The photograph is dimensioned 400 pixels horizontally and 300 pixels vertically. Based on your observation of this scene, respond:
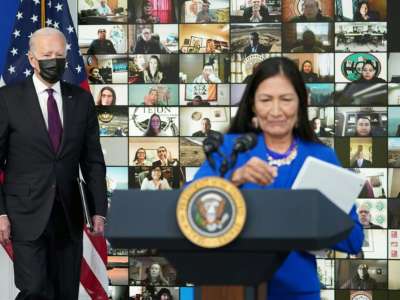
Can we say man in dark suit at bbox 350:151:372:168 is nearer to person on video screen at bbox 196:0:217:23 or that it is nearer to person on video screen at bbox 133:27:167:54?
person on video screen at bbox 196:0:217:23

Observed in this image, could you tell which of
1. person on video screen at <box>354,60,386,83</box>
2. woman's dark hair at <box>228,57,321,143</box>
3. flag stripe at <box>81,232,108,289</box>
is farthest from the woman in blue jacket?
flag stripe at <box>81,232,108,289</box>

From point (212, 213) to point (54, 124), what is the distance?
8.20 ft

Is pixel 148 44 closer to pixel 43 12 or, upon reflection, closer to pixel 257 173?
pixel 43 12

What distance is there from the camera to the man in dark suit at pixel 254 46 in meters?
5.66

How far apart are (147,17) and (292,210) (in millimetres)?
3585

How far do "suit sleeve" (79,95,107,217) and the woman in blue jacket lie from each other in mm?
2036

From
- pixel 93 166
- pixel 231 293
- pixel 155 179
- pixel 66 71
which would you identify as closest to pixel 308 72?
pixel 155 179

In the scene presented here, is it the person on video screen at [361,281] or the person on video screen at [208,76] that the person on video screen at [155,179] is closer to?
the person on video screen at [208,76]

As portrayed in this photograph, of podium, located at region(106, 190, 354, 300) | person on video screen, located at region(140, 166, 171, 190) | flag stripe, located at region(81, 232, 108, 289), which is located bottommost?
flag stripe, located at region(81, 232, 108, 289)

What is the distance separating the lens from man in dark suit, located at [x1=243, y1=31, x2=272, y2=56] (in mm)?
5656

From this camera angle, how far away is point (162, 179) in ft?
19.0

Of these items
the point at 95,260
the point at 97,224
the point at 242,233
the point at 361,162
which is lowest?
the point at 95,260

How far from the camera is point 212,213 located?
7.54 feet

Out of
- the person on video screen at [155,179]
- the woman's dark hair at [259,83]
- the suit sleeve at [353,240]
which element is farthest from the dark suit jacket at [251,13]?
the suit sleeve at [353,240]
